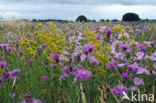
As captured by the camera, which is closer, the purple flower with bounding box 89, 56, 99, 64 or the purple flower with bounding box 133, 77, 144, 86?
the purple flower with bounding box 133, 77, 144, 86

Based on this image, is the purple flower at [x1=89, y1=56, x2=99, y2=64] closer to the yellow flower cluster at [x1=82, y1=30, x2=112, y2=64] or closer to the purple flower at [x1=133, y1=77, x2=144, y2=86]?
the yellow flower cluster at [x1=82, y1=30, x2=112, y2=64]

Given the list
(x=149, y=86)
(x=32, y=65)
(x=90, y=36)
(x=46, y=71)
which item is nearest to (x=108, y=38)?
(x=90, y=36)

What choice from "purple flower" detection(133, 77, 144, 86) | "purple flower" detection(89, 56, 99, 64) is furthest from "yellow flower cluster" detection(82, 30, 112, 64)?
"purple flower" detection(133, 77, 144, 86)

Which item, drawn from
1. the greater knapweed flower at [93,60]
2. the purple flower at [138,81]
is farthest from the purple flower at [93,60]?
the purple flower at [138,81]

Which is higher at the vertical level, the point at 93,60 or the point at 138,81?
the point at 93,60

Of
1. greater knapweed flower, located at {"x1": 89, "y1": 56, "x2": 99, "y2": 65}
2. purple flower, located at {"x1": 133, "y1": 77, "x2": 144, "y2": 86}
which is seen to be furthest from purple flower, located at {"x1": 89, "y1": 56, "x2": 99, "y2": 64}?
purple flower, located at {"x1": 133, "y1": 77, "x2": 144, "y2": 86}

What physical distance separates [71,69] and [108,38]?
1.80 feet

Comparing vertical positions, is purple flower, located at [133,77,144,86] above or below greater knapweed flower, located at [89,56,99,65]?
below

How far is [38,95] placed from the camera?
2.52 m

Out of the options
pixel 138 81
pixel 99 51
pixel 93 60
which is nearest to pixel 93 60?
pixel 93 60

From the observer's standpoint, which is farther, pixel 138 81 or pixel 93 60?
pixel 93 60

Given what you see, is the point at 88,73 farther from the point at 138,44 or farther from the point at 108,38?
the point at 138,44

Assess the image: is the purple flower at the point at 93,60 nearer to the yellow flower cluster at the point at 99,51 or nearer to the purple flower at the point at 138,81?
the yellow flower cluster at the point at 99,51

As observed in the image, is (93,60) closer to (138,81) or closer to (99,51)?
(99,51)
